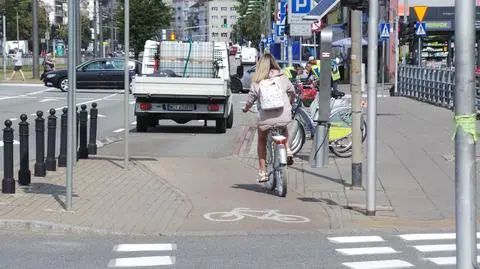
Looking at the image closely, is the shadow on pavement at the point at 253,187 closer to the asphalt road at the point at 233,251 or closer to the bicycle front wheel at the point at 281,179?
the bicycle front wheel at the point at 281,179

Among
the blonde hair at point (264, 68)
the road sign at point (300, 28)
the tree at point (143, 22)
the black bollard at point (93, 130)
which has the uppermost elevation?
the tree at point (143, 22)

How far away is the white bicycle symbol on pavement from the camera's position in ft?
29.1

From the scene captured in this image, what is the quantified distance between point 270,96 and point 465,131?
6.17 metres

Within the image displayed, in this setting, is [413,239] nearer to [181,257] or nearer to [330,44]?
[181,257]

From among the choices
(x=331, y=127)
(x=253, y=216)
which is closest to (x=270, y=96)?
(x=253, y=216)

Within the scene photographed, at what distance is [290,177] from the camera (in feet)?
39.1

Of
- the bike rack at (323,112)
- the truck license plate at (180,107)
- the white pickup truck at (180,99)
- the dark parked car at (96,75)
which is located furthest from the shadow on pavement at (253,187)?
the dark parked car at (96,75)

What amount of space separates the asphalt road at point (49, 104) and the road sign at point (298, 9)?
5251 mm

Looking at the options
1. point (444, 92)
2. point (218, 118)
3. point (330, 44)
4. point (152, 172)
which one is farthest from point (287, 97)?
point (444, 92)

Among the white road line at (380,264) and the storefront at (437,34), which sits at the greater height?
the storefront at (437,34)

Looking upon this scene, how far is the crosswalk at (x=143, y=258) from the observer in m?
6.77

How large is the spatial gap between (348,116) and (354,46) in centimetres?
325

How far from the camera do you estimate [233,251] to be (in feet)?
24.1

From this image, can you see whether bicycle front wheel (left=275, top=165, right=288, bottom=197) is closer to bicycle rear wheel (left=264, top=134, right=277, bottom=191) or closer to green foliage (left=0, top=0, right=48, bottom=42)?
bicycle rear wheel (left=264, top=134, right=277, bottom=191)
